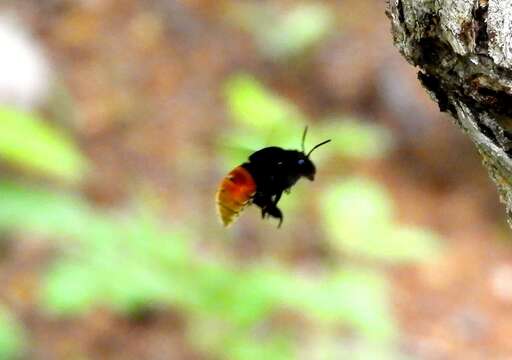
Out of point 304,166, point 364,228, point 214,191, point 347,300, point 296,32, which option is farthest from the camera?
point 296,32

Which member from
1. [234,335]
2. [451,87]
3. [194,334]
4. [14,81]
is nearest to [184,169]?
[14,81]

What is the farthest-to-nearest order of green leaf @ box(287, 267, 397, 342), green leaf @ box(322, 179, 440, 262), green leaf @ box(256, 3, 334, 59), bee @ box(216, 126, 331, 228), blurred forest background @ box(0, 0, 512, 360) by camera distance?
1. green leaf @ box(256, 3, 334, 59)
2. green leaf @ box(322, 179, 440, 262)
3. blurred forest background @ box(0, 0, 512, 360)
4. green leaf @ box(287, 267, 397, 342)
5. bee @ box(216, 126, 331, 228)

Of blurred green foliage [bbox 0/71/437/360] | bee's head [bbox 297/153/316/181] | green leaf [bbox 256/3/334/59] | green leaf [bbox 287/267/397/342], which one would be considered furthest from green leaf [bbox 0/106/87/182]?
green leaf [bbox 256/3/334/59]

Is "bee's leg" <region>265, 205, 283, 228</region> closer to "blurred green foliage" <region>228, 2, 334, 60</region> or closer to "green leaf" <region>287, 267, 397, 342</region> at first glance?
"green leaf" <region>287, 267, 397, 342</region>

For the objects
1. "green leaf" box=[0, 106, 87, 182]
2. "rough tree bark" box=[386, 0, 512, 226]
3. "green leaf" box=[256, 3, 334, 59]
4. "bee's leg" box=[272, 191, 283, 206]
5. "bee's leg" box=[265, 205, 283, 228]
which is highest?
"green leaf" box=[256, 3, 334, 59]

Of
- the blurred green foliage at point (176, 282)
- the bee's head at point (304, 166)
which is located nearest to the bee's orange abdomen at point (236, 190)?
the bee's head at point (304, 166)

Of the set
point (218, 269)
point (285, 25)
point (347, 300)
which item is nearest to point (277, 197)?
point (347, 300)

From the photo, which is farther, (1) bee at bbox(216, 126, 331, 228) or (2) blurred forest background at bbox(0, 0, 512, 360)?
(2) blurred forest background at bbox(0, 0, 512, 360)

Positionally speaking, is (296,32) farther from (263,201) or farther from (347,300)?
(263,201)

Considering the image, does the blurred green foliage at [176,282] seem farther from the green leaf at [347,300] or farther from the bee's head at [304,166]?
the bee's head at [304,166]
